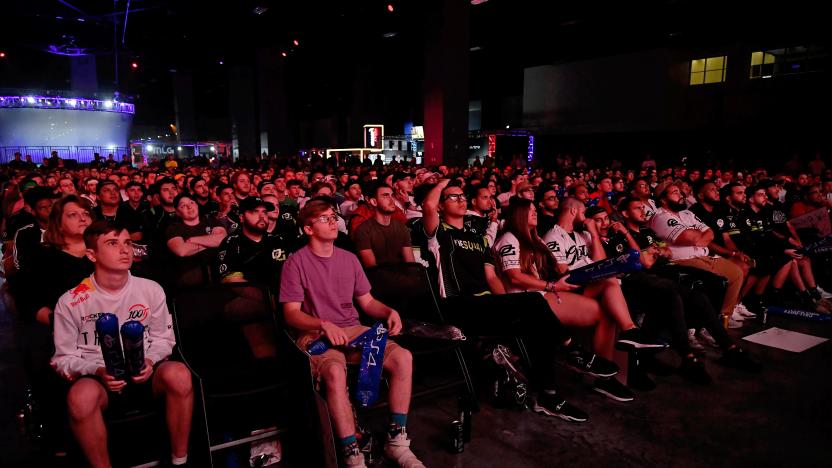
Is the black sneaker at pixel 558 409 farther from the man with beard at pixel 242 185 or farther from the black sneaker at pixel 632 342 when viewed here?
the man with beard at pixel 242 185

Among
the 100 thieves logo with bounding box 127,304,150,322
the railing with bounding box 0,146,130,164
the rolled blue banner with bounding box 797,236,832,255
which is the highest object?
the railing with bounding box 0,146,130,164

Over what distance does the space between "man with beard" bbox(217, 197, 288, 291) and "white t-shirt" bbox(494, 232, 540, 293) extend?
1.57 metres

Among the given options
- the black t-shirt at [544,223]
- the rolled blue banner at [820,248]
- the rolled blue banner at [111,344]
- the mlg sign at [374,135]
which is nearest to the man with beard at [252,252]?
the rolled blue banner at [111,344]

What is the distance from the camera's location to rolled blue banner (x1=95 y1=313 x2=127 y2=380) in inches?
74.9

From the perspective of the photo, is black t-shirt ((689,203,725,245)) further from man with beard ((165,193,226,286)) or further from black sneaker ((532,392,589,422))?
man with beard ((165,193,226,286))

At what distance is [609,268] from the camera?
321 cm

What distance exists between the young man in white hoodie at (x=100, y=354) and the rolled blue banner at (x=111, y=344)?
2.9 inches

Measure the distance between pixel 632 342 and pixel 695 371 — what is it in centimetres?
68

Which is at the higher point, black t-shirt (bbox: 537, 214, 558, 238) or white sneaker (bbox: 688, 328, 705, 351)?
black t-shirt (bbox: 537, 214, 558, 238)

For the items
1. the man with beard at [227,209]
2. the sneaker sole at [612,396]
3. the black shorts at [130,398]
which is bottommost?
the sneaker sole at [612,396]

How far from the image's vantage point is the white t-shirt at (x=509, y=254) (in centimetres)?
377

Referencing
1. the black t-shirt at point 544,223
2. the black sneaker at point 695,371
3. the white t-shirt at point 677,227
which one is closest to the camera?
the black sneaker at point 695,371

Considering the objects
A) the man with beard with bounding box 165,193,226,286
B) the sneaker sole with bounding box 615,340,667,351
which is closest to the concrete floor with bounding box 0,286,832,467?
the sneaker sole with bounding box 615,340,667,351

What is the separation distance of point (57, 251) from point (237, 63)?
27.0 m
